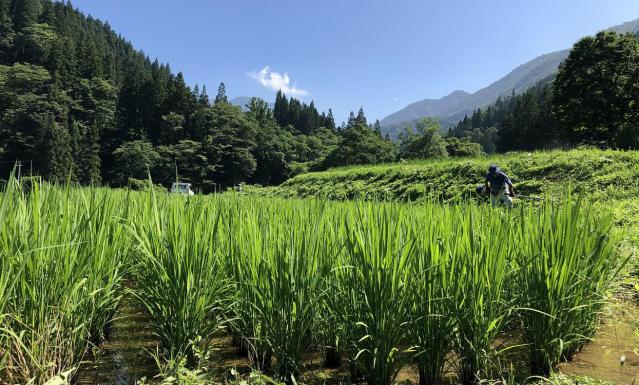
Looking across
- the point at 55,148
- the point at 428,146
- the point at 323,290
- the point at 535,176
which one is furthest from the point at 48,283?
the point at 55,148

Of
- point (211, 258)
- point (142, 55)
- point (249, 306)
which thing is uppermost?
point (142, 55)

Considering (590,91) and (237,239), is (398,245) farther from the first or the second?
(590,91)

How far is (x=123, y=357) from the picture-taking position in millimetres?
2389

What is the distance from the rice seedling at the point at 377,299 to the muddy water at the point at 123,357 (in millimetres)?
1173

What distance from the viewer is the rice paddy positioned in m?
1.84

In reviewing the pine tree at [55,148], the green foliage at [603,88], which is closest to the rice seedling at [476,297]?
the green foliage at [603,88]

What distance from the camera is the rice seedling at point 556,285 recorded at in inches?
82.1

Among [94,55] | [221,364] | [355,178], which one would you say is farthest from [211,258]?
[94,55]

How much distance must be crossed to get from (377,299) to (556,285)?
105 cm

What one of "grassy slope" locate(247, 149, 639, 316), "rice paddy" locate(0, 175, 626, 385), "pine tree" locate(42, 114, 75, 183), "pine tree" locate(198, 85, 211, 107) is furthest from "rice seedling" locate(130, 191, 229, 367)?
"pine tree" locate(198, 85, 211, 107)

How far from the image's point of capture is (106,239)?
2.26 m

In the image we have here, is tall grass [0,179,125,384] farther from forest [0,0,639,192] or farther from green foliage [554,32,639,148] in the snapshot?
green foliage [554,32,639,148]

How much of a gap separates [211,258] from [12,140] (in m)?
47.1

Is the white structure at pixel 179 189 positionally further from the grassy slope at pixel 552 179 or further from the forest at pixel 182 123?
the forest at pixel 182 123
